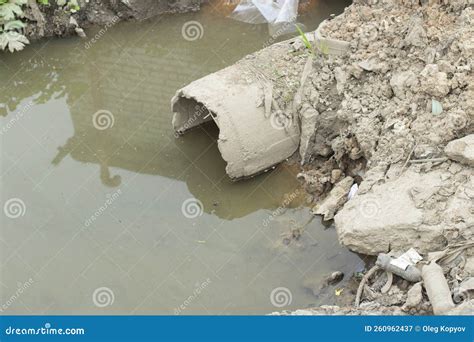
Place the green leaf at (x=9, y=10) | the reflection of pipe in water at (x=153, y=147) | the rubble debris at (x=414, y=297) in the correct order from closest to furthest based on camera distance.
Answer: the rubble debris at (x=414, y=297) → the reflection of pipe in water at (x=153, y=147) → the green leaf at (x=9, y=10)

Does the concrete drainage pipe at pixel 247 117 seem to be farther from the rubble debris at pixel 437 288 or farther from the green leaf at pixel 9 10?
the green leaf at pixel 9 10

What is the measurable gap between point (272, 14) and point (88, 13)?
8.79 ft

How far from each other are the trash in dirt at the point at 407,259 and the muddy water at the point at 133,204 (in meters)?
0.82

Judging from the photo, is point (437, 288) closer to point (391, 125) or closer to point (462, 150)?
point (462, 150)

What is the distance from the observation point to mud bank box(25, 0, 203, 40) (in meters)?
10.6

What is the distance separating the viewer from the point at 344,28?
891cm

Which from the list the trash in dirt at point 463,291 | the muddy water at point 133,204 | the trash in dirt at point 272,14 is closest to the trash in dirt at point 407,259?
the trash in dirt at point 463,291

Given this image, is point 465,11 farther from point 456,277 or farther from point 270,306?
point 270,306

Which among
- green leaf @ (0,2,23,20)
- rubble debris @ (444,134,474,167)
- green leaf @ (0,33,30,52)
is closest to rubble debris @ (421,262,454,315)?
rubble debris @ (444,134,474,167)

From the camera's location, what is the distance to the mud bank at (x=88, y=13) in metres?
10.6

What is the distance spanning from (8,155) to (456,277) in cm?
555

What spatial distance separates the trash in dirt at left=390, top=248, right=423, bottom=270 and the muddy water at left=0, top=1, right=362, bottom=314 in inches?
32.2

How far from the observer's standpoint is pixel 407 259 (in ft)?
23.8

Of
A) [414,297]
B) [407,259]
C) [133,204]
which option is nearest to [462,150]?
[407,259]
